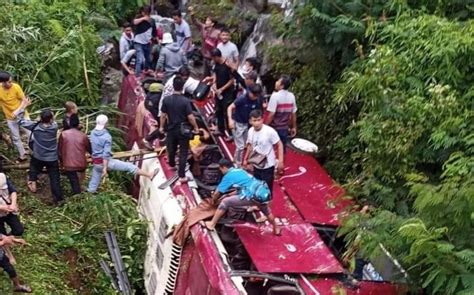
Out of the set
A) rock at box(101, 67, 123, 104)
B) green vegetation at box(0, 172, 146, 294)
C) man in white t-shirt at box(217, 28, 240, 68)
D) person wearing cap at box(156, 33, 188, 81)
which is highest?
man in white t-shirt at box(217, 28, 240, 68)

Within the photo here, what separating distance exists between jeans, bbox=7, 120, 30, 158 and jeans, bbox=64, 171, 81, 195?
103cm

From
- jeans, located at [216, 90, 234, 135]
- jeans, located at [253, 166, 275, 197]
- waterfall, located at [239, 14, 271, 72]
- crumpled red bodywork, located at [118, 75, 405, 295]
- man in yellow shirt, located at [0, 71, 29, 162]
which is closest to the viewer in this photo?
crumpled red bodywork, located at [118, 75, 405, 295]

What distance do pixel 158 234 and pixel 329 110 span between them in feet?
11.2

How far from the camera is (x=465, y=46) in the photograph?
30.6 feet

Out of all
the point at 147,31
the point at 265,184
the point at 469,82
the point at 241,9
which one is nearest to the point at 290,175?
the point at 265,184

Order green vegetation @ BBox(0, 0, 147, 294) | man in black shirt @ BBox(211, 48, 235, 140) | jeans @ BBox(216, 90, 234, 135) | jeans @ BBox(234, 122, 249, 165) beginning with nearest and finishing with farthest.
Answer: green vegetation @ BBox(0, 0, 147, 294) < jeans @ BBox(234, 122, 249, 165) < man in black shirt @ BBox(211, 48, 235, 140) < jeans @ BBox(216, 90, 234, 135)

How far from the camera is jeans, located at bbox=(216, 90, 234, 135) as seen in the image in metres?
11.3

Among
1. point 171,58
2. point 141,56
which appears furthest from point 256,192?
point 141,56

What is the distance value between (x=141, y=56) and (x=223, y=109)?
314 cm

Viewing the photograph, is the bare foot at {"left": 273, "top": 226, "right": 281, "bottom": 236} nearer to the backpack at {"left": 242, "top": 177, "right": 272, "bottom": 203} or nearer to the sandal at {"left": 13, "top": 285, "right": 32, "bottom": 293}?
the backpack at {"left": 242, "top": 177, "right": 272, "bottom": 203}

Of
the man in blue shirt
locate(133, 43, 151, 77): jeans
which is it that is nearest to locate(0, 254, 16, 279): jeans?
the man in blue shirt

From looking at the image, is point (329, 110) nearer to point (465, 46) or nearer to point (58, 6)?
point (465, 46)

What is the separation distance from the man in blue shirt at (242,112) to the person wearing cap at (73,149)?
207 cm

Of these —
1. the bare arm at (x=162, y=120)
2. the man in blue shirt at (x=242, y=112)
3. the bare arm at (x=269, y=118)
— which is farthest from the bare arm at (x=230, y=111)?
the bare arm at (x=162, y=120)
